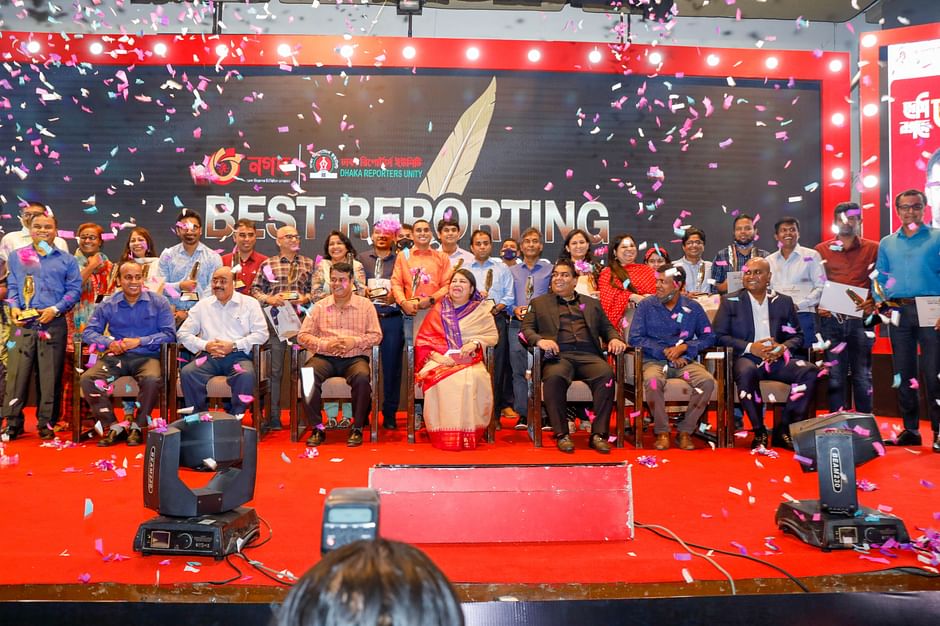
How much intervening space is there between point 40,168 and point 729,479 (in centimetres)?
666

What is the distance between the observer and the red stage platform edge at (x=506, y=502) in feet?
8.65

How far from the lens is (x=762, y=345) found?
4758 mm

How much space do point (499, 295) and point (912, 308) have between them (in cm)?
291

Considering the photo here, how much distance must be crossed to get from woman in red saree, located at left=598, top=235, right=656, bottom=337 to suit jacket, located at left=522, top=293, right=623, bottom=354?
0.84 ft

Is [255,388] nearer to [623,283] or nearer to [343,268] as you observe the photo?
[343,268]

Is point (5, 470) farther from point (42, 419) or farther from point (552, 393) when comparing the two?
point (552, 393)

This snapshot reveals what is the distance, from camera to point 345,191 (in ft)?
22.6

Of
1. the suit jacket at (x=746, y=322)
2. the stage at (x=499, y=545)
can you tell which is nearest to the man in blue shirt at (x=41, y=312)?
the stage at (x=499, y=545)

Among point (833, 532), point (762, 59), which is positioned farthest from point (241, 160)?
point (833, 532)

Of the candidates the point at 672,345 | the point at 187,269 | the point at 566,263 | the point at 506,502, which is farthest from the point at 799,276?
the point at 187,269

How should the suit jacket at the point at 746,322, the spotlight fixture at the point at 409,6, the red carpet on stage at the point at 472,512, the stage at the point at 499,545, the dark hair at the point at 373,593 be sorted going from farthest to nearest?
the spotlight fixture at the point at 409,6 < the suit jacket at the point at 746,322 < the red carpet on stage at the point at 472,512 < the stage at the point at 499,545 < the dark hair at the point at 373,593

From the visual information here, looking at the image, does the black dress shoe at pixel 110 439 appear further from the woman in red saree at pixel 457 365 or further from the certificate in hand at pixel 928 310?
the certificate in hand at pixel 928 310

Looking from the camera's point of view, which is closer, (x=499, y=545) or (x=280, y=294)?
(x=499, y=545)

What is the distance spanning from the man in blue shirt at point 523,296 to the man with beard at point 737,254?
1.47 m
